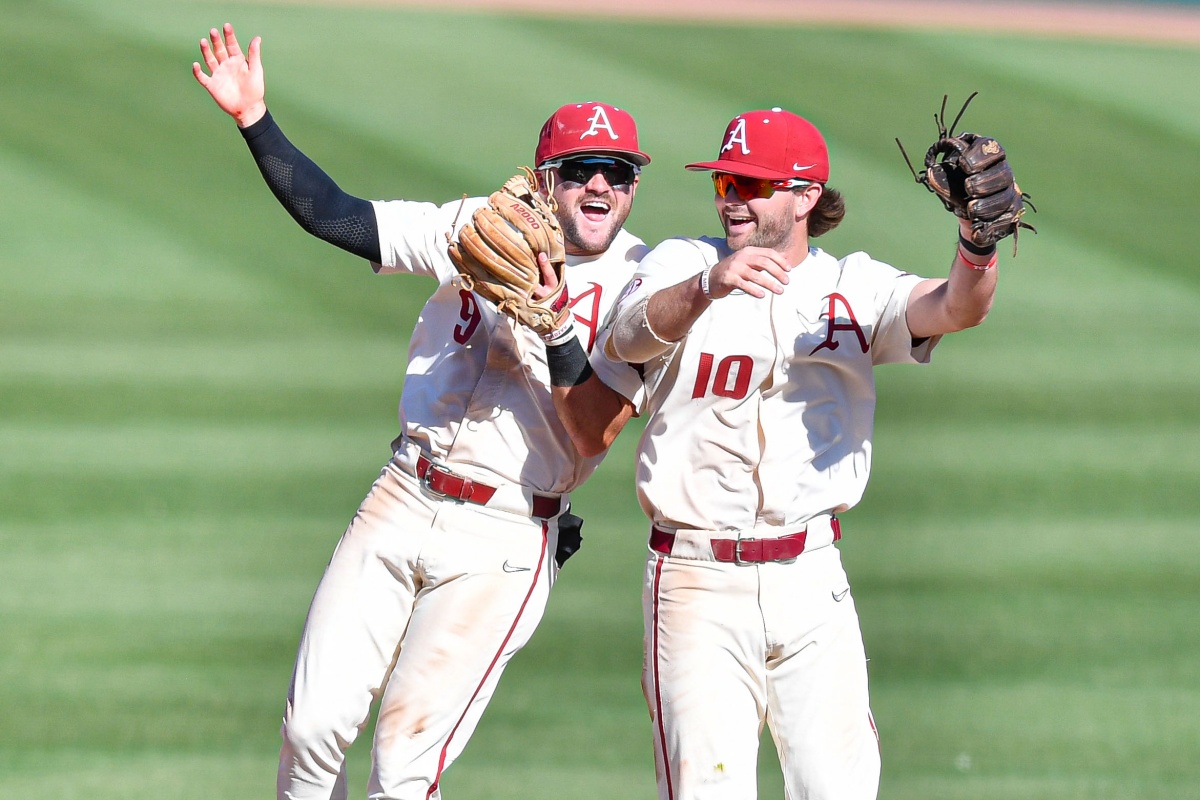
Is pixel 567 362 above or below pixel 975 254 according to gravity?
below

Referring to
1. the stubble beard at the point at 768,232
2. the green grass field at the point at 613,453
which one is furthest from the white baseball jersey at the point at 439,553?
the green grass field at the point at 613,453

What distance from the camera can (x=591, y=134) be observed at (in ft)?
14.7

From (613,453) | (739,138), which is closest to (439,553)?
(739,138)

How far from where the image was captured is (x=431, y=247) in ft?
14.9

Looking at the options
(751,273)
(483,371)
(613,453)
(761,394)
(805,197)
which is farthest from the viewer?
(613,453)

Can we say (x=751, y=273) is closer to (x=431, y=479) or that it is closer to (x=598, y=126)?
(x=598, y=126)

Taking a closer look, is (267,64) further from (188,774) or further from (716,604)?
(716,604)

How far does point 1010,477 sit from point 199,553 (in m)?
4.16

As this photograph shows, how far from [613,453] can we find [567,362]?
4209 mm

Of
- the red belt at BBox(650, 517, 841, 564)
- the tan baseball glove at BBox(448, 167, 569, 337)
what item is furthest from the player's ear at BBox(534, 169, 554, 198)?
the red belt at BBox(650, 517, 841, 564)

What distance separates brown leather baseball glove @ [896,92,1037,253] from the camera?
12.3 ft

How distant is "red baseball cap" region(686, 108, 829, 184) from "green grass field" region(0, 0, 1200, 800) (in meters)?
2.56

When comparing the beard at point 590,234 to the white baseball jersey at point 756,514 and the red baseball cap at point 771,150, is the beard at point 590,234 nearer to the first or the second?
the white baseball jersey at point 756,514

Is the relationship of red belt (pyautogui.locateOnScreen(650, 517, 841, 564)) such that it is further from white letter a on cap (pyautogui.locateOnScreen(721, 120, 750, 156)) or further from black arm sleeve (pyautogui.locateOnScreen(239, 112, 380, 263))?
black arm sleeve (pyautogui.locateOnScreen(239, 112, 380, 263))
